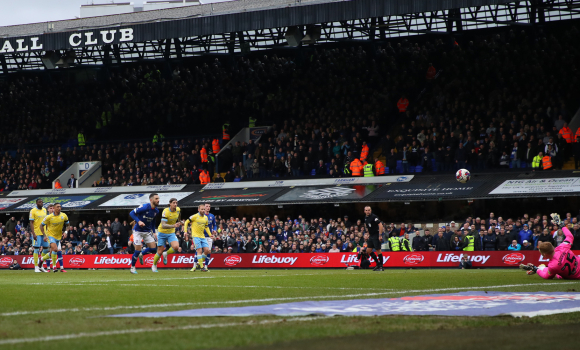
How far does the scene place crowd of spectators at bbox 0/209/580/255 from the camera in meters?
26.1

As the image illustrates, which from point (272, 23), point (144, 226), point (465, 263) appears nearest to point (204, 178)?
point (272, 23)

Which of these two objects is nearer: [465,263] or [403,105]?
[465,263]

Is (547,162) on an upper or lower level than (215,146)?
lower

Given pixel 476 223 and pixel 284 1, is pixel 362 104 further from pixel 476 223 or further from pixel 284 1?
pixel 476 223

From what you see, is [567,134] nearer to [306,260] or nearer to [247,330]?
[306,260]

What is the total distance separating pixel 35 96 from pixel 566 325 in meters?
51.1

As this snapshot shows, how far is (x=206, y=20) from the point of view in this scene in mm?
37875

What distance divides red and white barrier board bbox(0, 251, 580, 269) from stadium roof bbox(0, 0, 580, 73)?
1207 cm

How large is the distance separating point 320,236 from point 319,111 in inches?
457

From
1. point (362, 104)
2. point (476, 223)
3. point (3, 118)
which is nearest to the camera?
point (476, 223)

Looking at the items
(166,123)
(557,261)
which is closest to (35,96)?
(166,123)

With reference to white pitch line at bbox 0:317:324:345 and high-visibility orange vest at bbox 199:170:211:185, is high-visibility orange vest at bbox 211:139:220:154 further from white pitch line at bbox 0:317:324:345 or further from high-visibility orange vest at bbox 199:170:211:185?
white pitch line at bbox 0:317:324:345

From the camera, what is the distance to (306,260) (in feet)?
94.0

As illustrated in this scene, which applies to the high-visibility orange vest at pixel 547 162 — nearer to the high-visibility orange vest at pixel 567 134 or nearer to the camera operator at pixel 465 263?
the high-visibility orange vest at pixel 567 134
